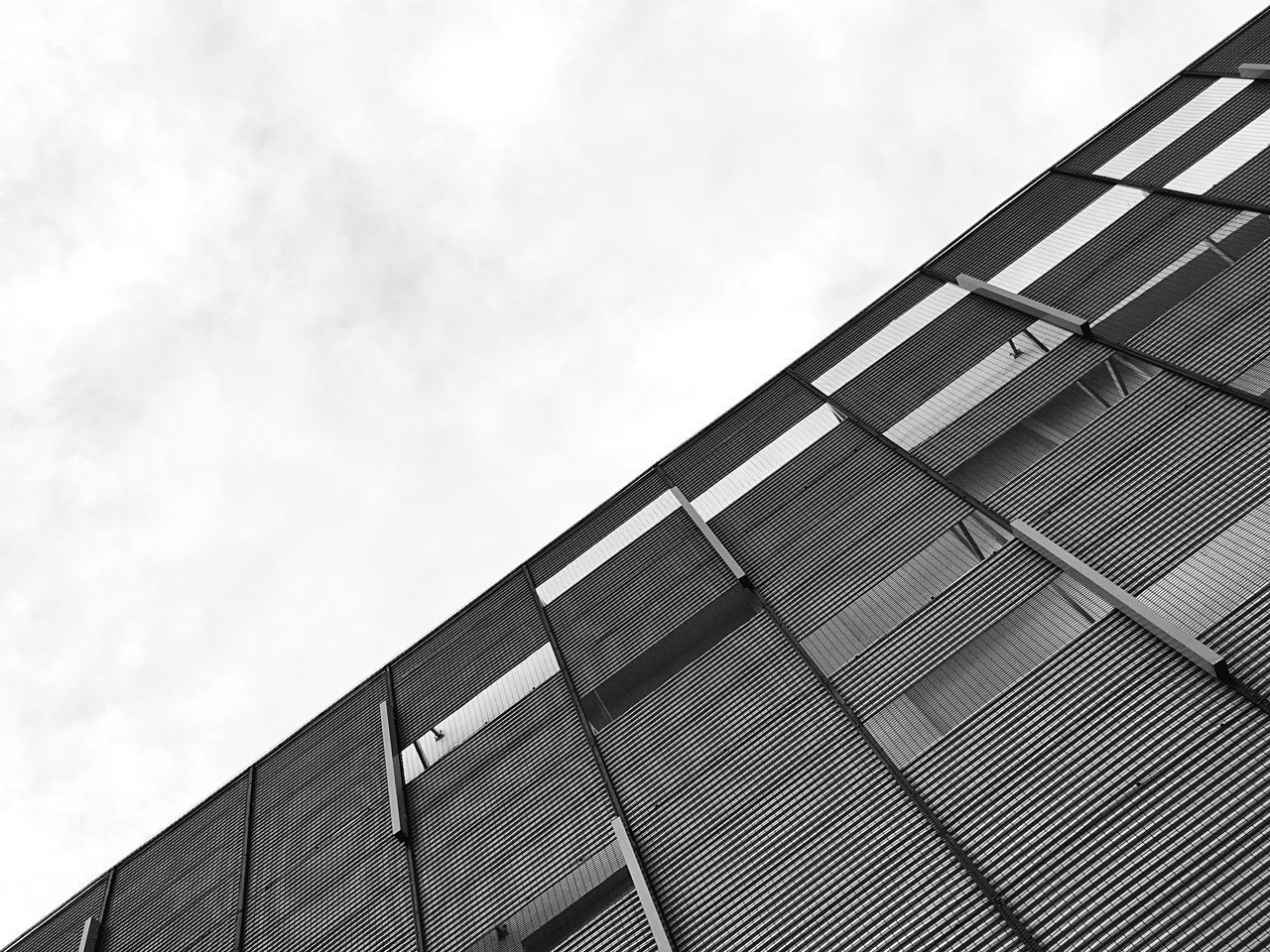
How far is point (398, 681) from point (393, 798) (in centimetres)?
300

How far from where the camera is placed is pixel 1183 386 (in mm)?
9938

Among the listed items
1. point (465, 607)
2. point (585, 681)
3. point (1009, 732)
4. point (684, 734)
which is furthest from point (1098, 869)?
point (465, 607)

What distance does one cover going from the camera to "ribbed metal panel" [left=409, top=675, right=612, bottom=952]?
997cm

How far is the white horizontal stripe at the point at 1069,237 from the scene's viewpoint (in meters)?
13.3

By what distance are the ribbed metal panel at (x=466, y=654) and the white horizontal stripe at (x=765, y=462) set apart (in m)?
3.01

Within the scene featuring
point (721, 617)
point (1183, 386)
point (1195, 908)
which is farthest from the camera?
point (721, 617)

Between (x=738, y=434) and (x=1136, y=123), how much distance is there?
8.27 meters

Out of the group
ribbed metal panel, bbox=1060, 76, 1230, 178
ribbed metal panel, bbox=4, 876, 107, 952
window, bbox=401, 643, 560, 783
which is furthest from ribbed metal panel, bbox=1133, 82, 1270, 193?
ribbed metal panel, bbox=4, 876, 107, 952

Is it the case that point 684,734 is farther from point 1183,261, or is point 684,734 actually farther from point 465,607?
point 1183,261

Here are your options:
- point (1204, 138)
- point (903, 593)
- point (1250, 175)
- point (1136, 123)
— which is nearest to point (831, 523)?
point (903, 593)

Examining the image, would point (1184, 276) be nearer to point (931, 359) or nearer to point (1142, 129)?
point (931, 359)

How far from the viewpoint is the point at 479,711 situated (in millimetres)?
12555

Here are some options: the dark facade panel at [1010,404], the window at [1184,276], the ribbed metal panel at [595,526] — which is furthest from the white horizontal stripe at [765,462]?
the window at [1184,276]

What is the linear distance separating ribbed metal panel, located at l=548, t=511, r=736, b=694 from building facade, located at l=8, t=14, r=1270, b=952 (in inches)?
2.4
